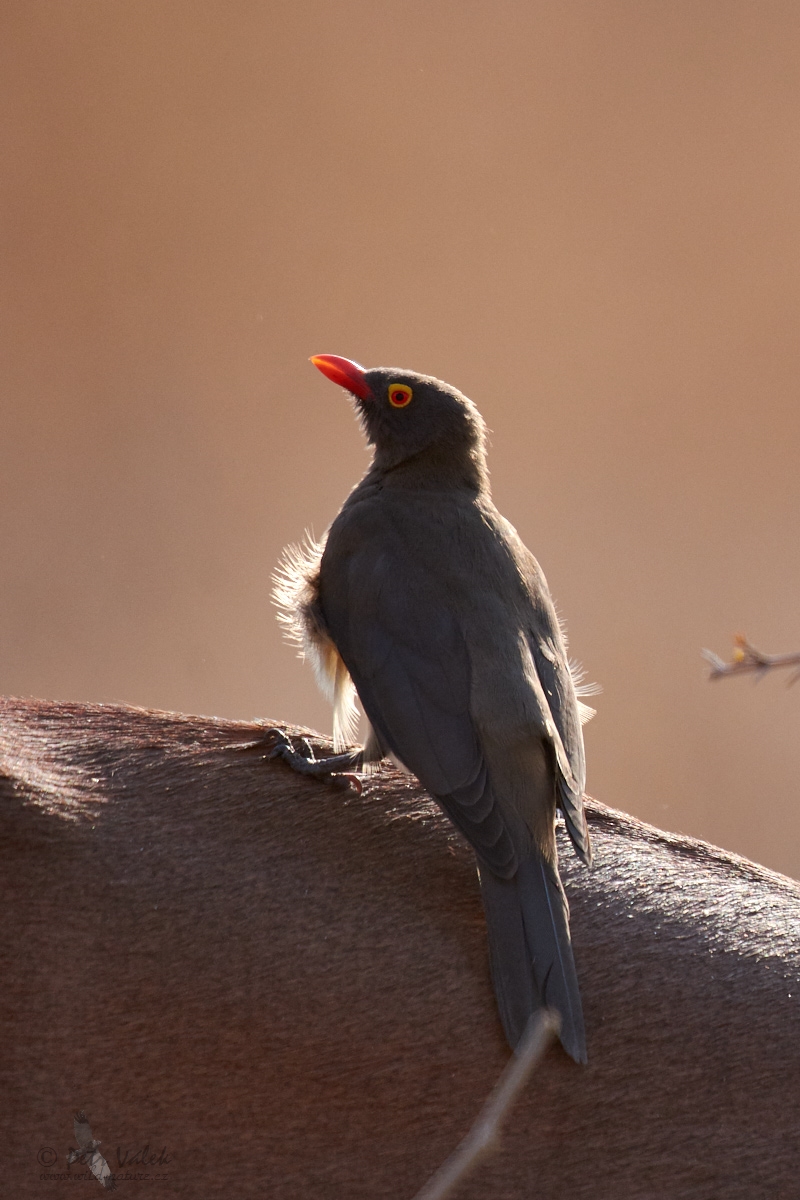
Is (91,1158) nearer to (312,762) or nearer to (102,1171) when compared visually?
(102,1171)

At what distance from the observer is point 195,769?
2008 mm

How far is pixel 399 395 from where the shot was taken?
2727mm

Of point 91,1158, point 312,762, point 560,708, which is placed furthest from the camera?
point 560,708

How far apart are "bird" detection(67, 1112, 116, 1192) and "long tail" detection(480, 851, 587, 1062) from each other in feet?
1.82

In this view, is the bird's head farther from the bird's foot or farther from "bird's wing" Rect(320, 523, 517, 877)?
the bird's foot

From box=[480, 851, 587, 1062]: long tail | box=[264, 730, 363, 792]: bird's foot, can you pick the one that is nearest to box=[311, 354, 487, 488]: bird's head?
box=[264, 730, 363, 792]: bird's foot

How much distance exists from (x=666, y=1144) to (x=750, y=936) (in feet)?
1.11

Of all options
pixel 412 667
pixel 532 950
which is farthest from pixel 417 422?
pixel 532 950

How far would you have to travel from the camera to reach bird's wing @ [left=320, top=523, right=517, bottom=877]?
1927mm

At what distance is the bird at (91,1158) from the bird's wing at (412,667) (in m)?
0.65

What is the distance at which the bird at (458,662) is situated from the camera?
182 cm

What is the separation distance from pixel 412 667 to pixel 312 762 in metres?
0.24

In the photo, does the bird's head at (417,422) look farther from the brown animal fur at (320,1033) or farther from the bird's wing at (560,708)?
the brown animal fur at (320,1033)

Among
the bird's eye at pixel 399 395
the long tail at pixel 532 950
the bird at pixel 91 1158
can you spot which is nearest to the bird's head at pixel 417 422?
the bird's eye at pixel 399 395
